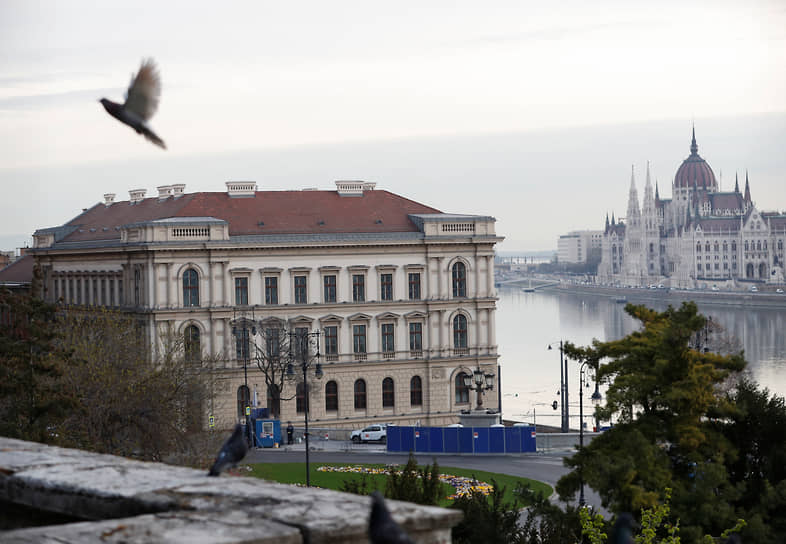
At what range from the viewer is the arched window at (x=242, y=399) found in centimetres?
6062

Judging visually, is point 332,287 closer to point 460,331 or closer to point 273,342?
point 273,342

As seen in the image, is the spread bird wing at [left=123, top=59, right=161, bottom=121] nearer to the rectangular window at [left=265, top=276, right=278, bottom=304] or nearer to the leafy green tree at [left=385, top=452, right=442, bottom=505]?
the leafy green tree at [left=385, top=452, right=442, bottom=505]

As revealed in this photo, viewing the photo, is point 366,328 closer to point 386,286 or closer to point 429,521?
point 386,286

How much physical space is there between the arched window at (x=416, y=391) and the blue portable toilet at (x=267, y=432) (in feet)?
37.5

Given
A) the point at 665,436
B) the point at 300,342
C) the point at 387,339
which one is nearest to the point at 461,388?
the point at 387,339

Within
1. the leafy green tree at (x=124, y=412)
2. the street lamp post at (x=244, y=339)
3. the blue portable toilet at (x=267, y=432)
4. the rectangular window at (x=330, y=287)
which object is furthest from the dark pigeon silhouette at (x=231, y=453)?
the rectangular window at (x=330, y=287)

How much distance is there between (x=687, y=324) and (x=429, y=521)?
19402 millimetres

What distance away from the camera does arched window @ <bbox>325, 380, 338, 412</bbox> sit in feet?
205

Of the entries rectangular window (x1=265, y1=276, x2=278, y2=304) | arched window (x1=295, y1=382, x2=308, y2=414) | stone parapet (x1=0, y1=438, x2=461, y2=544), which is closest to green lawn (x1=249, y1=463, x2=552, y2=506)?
arched window (x1=295, y1=382, x2=308, y2=414)

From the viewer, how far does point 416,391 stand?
64.6 m

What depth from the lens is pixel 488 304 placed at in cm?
6575

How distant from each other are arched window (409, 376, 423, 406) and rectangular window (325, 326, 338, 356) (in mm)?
4392

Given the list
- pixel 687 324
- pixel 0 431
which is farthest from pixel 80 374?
pixel 687 324

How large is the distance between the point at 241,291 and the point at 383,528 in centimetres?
5807
